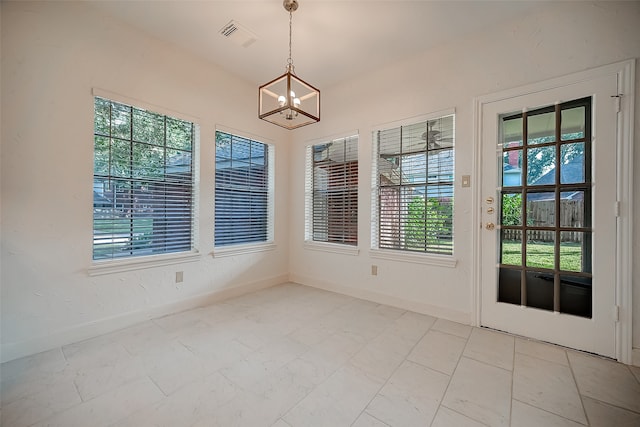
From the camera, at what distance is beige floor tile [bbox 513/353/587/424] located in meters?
1.55

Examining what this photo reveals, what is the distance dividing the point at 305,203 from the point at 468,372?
2.96m

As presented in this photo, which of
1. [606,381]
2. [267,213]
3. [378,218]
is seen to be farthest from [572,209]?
[267,213]

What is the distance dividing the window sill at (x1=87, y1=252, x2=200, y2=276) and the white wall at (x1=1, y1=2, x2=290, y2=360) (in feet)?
0.19

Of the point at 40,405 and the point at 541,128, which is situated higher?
the point at 541,128

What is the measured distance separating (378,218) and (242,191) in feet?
6.52

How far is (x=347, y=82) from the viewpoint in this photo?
3.67m

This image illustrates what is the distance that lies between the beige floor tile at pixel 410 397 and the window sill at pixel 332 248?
1.79 meters

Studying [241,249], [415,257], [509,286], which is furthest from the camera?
[241,249]

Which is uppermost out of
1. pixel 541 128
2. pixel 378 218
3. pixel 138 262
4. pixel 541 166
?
pixel 541 128

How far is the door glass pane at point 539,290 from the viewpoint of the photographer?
2.36 metres

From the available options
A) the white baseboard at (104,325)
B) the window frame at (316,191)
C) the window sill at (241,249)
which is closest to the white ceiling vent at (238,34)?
the window frame at (316,191)

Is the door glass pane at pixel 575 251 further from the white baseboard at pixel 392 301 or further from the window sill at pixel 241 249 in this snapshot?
the window sill at pixel 241 249

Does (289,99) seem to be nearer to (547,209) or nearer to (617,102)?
(547,209)

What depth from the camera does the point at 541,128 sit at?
2.40 meters
